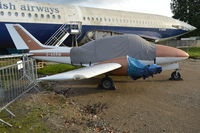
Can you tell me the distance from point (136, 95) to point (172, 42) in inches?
1307

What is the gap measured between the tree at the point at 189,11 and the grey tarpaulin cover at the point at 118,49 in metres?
39.4

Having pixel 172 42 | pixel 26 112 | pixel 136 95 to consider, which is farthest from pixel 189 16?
pixel 26 112

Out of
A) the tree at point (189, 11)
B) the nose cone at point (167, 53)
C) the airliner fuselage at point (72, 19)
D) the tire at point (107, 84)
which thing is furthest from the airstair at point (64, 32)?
the tree at point (189, 11)

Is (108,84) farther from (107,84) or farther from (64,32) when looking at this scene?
(64,32)

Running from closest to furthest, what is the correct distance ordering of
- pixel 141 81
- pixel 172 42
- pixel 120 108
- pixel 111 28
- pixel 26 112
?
pixel 26 112 → pixel 120 108 → pixel 141 81 → pixel 111 28 → pixel 172 42

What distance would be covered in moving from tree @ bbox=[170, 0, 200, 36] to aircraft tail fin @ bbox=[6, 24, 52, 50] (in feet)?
135

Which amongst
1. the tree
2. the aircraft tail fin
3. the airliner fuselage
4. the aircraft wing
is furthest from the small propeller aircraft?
the tree

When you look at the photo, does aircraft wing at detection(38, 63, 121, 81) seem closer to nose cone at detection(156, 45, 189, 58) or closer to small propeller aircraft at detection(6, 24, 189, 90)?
small propeller aircraft at detection(6, 24, 189, 90)

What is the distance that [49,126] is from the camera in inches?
146

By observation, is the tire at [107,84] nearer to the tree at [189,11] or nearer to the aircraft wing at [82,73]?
the aircraft wing at [82,73]

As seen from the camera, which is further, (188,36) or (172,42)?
(188,36)

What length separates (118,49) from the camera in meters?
7.78

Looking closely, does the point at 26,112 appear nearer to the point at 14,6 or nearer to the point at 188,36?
the point at 14,6

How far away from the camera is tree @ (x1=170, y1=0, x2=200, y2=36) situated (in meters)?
41.3
